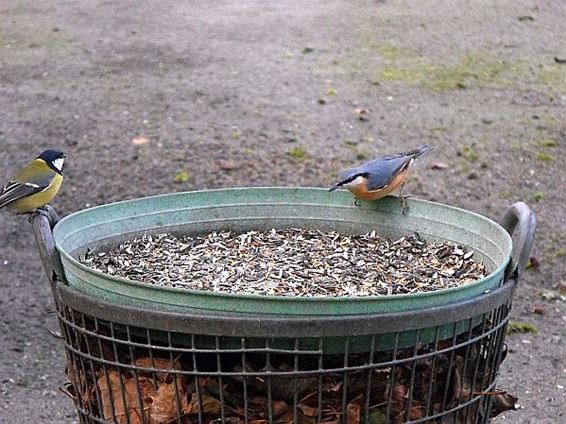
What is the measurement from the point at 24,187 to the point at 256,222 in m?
1.49

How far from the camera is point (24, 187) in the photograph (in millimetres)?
3689

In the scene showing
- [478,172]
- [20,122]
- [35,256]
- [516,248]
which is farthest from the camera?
[20,122]

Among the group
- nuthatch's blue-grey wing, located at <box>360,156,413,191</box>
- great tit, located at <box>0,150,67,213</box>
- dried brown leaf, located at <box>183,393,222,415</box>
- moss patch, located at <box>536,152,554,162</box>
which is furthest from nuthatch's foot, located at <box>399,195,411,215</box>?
moss patch, located at <box>536,152,554,162</box>

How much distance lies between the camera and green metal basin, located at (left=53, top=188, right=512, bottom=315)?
6.13ft

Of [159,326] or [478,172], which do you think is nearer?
[159,326]

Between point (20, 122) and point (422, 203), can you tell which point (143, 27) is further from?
point (422, 203)

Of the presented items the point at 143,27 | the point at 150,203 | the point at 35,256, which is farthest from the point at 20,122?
the point at 150,203

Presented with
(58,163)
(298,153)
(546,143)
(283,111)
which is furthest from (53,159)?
(546,143)

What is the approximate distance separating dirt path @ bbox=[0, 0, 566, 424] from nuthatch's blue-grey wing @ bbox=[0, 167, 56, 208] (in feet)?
2.92

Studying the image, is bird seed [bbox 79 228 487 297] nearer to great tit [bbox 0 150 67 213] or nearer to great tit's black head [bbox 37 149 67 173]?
great tit [bbox 0 150 67 213]

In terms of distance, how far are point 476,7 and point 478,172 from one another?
13.4ft

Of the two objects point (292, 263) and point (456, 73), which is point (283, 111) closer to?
point (456, 73)

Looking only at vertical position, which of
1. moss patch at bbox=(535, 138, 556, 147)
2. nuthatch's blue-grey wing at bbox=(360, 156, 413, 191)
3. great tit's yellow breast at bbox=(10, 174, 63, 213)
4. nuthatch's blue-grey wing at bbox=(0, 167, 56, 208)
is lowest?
moss patch at bbox=(535, 138, 556, 147)

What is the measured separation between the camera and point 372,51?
8.06m
